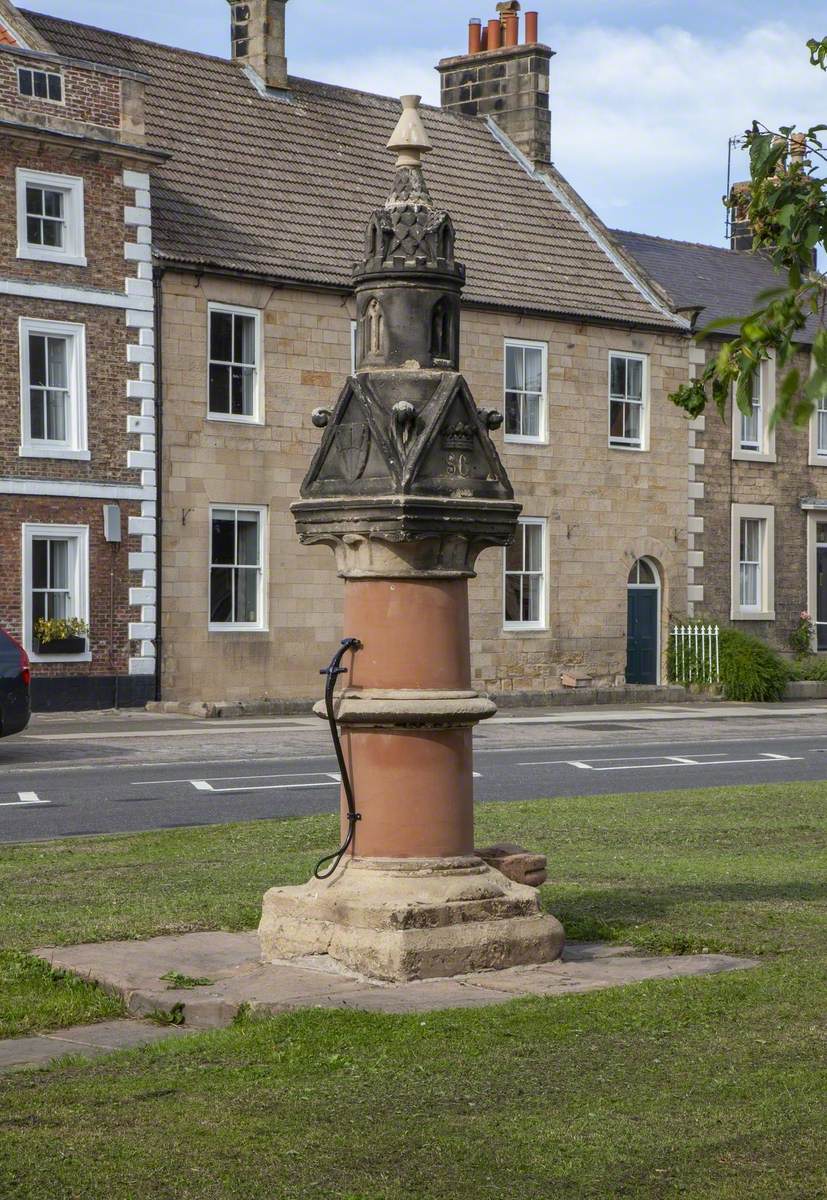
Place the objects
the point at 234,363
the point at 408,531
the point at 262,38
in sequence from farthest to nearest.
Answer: the point at 262,38
the point at 234,363
the point at 408,531

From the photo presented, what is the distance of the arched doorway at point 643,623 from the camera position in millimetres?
35062

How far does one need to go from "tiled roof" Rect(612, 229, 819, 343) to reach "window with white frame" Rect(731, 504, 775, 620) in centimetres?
380

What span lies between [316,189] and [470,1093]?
28041 mm

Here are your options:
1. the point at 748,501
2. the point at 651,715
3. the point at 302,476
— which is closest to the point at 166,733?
the point at 302,476

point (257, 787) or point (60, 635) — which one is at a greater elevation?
point (60, 635)

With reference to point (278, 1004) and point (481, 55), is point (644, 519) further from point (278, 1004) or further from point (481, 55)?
point (278, 1004)

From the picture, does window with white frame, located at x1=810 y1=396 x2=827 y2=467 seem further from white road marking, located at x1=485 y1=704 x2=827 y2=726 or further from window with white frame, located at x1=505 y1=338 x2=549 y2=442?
window with white frame, located at x1=505 y1=338 x2=549 y2=442

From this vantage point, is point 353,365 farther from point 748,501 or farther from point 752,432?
point 752,432

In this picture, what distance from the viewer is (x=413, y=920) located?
7.50 m

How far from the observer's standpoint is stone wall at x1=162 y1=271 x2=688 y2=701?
1126 inches

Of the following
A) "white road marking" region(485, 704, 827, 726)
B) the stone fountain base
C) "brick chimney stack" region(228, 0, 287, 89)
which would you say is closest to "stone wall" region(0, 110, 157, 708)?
"white road marking" region(485, 704, 827, 726)

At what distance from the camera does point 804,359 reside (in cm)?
3756

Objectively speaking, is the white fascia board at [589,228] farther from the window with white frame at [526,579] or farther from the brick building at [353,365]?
the window with white frame at [526,579]

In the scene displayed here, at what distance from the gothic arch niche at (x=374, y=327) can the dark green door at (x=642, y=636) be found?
27.1m
